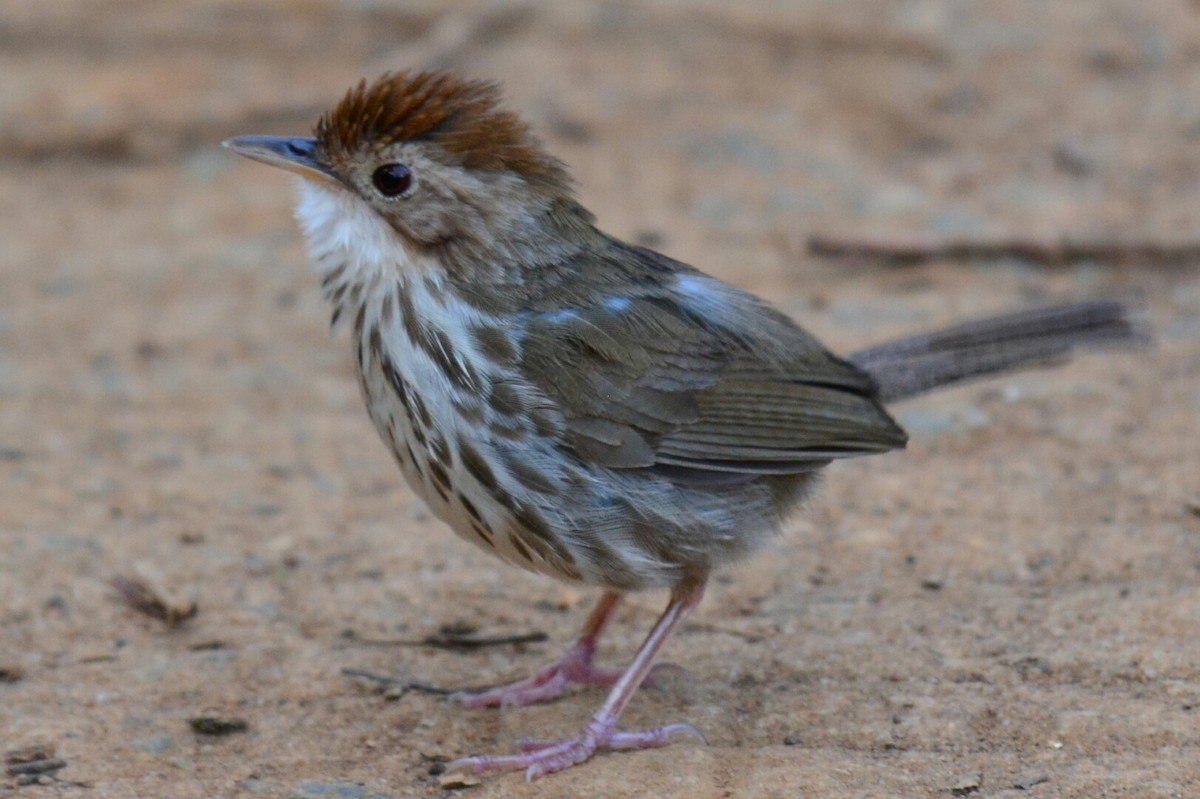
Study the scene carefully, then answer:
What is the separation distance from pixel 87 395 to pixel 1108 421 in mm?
4726

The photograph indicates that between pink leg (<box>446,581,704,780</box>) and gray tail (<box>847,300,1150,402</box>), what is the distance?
1.20 m

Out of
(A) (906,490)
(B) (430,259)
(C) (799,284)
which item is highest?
(B) (430,259)

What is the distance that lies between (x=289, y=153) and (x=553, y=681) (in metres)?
1.89

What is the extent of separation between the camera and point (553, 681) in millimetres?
4883

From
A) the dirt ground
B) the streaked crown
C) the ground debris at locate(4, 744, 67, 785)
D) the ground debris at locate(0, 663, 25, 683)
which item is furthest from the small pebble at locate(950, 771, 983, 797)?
the ground debris at locate(0, 663, 25, 683)

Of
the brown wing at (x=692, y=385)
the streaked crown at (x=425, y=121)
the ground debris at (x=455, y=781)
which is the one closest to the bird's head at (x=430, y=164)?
the streaked crown at (x=425, y=121)

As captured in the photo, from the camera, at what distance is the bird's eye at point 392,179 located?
4.55 metres

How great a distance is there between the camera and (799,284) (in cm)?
781

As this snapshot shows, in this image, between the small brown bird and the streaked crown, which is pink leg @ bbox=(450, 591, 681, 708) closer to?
the small brown bird

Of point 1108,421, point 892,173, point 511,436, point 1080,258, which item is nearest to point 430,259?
point 511,436

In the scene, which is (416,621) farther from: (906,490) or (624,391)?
(906,490)

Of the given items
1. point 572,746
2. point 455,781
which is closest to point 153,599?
point 455,781

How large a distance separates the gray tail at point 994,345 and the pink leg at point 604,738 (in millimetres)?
1199

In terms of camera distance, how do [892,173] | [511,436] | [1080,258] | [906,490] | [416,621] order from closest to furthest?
[511,436] < [416,621] < [906,490] < [1080,258] < [892,173]
